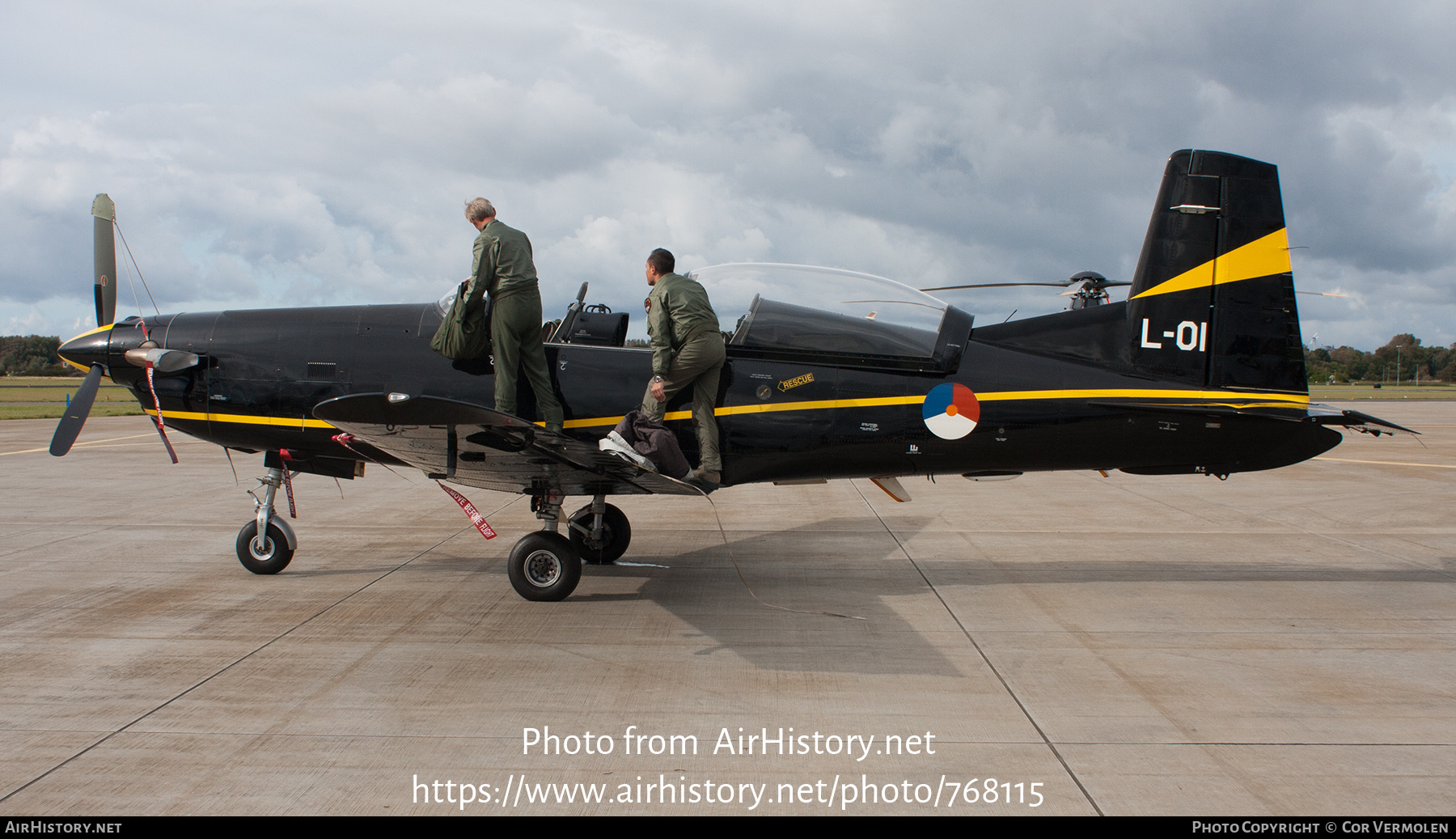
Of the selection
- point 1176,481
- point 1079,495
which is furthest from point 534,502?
point 1176,481

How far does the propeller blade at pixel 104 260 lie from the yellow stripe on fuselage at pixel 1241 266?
8.19 m

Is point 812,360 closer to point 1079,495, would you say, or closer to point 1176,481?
point 1079,495

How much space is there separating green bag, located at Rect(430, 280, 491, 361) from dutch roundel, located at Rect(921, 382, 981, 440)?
3.18m

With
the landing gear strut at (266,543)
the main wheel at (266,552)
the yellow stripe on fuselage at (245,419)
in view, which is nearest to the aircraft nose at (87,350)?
the yellow stripe on fuselage at (245,419)

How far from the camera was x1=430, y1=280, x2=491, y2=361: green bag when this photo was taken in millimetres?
5703

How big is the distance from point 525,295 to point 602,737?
304cm

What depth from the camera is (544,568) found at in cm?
607

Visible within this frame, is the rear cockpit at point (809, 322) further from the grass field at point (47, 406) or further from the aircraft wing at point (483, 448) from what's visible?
the grass field at point (47, 406)

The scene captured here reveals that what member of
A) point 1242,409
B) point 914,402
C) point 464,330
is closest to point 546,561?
point 464,330

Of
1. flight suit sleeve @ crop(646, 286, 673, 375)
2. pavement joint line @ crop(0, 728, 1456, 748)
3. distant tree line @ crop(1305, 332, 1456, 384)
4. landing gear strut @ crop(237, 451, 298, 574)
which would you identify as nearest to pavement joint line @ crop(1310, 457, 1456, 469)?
pavement joint line @ crop(0, 728, 1456, 748)

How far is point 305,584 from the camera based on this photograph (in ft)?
21.6

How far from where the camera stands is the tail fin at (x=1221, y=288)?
6359 millimetres

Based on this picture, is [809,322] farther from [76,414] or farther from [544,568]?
[76,414]
